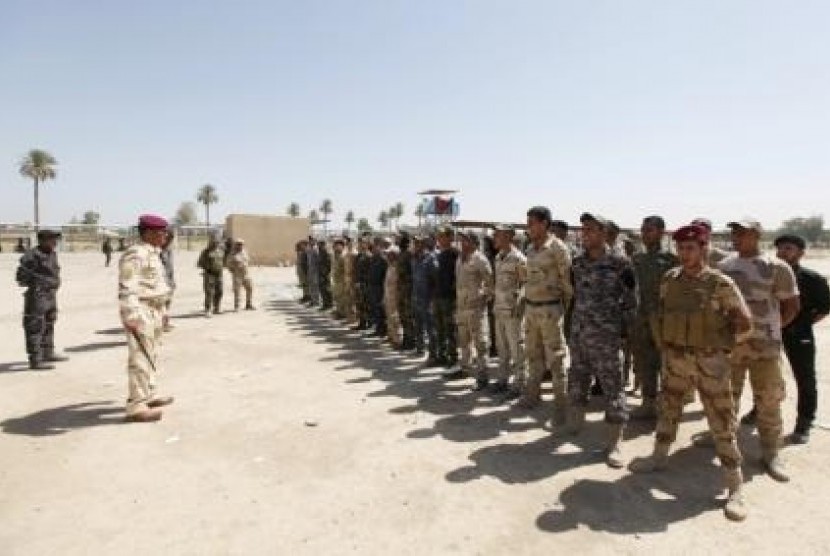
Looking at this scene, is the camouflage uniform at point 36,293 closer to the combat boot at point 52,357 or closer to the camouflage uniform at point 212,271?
the combat boot at point 52,357

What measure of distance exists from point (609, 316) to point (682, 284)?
881 millimetres

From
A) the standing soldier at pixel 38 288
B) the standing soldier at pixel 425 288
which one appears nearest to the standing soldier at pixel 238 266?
the standing soldier at pixel 38 288

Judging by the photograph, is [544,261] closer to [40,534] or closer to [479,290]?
[479,290]

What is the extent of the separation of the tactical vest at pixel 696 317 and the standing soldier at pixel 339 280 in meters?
9.57

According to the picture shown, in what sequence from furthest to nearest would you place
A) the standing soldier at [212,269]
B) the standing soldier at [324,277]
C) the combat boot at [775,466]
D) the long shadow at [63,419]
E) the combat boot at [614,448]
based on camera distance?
the standing soldier at [324,277]
the standing soldier at [212,269]
the long shadow at [63,419]
the combat boot at [614,448]
the combat boot at [775,466]

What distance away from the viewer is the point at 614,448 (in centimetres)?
507

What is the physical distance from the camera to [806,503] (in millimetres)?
4297

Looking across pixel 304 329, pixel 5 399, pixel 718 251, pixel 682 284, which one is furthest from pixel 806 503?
pixel 304 329

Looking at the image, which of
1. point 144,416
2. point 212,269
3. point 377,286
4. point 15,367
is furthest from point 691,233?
point 212,269

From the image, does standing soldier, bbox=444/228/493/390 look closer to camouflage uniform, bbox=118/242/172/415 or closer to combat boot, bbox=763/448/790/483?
combat boot, bbox=763/448/790/483

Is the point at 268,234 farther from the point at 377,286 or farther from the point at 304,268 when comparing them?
the point at 377,286

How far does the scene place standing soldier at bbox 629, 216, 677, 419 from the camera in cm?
593

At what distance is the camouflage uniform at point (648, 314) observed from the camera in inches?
235

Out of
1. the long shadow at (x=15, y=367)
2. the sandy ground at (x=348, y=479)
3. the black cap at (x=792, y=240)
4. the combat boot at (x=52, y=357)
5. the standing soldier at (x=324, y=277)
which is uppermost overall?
the black cap at (x=792, y=240)
